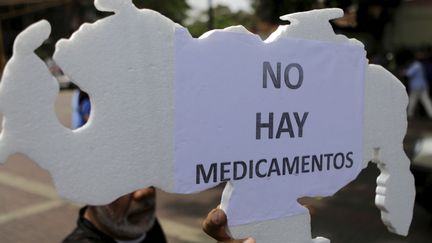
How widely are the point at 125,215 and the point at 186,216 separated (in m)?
2.93

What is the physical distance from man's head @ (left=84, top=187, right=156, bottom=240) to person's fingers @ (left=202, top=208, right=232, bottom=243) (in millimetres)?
647

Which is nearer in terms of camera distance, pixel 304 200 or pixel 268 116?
pixel 268 116

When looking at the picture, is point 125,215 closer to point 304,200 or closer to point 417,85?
point 304,200

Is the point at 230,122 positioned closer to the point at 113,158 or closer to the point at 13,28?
the point at 113,158

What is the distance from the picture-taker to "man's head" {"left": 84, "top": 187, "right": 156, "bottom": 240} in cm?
191

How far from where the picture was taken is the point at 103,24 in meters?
1.11

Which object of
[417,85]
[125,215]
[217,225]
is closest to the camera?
[217,225]

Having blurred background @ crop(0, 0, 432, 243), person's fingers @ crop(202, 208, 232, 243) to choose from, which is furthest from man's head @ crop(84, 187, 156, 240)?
blurred background @ crop(0, 0, 432, 243)

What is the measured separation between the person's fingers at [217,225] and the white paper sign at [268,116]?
0.04 meters

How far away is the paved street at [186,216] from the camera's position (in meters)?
4.29

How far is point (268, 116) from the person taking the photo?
1.36 meters

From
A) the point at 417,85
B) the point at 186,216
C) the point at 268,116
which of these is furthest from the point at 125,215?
the point at 417,85

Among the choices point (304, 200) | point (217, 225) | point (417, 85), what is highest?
point (417, 85)

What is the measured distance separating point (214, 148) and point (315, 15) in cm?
54
